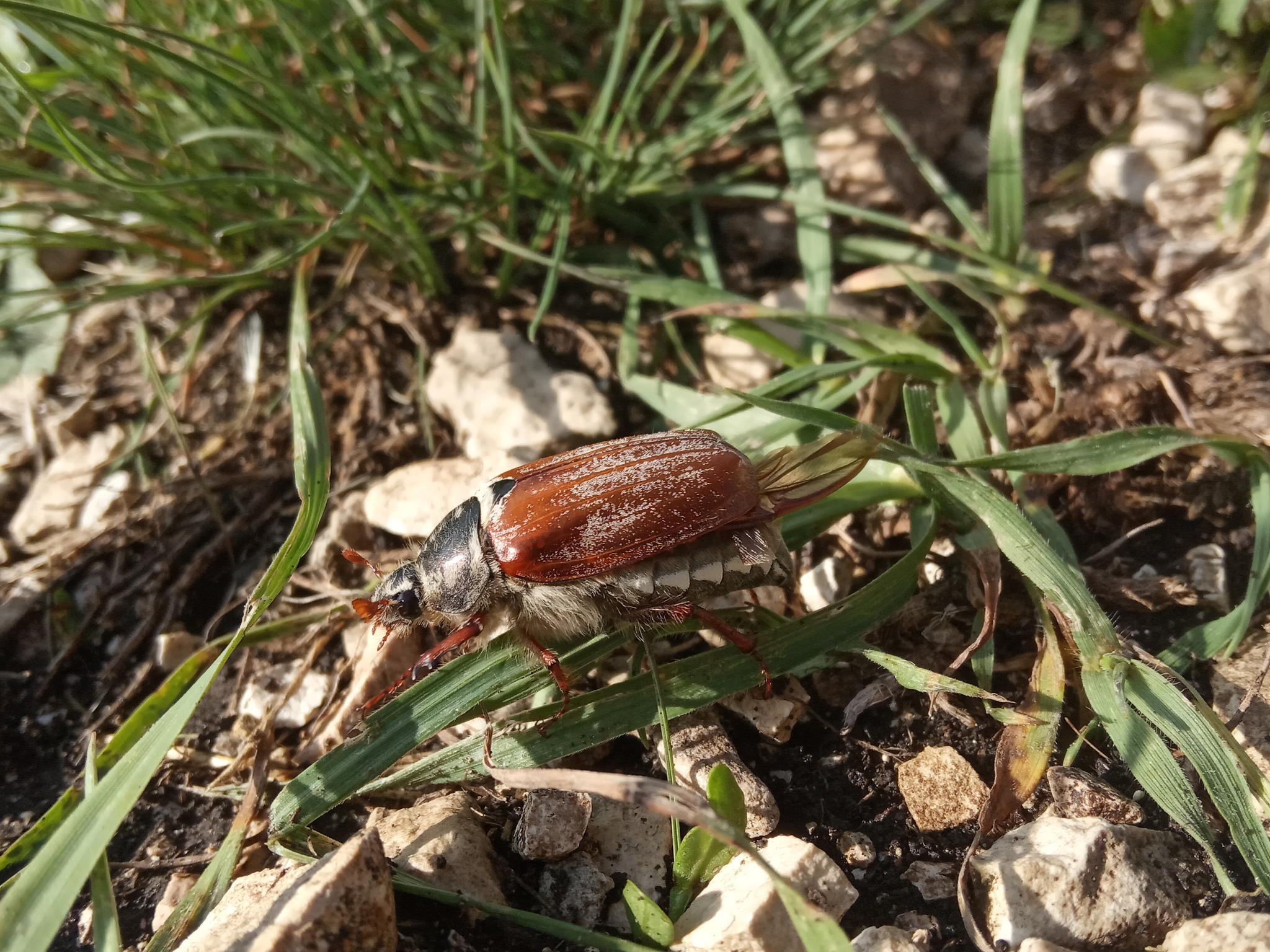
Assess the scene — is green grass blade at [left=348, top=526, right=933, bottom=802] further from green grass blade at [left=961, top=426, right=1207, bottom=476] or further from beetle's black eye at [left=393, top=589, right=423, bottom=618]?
green grass blade at [left=961, top=426, right=1207, bottom=476]

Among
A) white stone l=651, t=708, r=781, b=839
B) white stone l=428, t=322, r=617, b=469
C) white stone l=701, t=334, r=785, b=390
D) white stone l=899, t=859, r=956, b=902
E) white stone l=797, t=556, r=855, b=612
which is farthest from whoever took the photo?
white stone l=701, t=334, r=785, b=390

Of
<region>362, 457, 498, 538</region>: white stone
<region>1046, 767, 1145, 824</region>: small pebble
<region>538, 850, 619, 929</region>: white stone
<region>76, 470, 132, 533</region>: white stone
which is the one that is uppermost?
→ <region>76, 470, 132, 533</region>: white stone

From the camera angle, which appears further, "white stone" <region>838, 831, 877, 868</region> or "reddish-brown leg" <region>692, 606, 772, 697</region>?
"reddish-brown leg" <region>692, 606, 772, 697</region>

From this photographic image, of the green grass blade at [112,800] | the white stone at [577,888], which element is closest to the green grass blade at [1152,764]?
the white stone at [577,888]

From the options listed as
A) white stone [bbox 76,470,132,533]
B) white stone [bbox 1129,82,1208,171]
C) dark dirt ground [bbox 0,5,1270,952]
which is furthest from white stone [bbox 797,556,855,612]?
white stone [bbox 76,470,132,533]

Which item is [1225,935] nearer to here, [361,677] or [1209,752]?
[1209,752]

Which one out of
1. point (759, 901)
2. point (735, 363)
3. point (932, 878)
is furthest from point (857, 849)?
point (735, 363)
